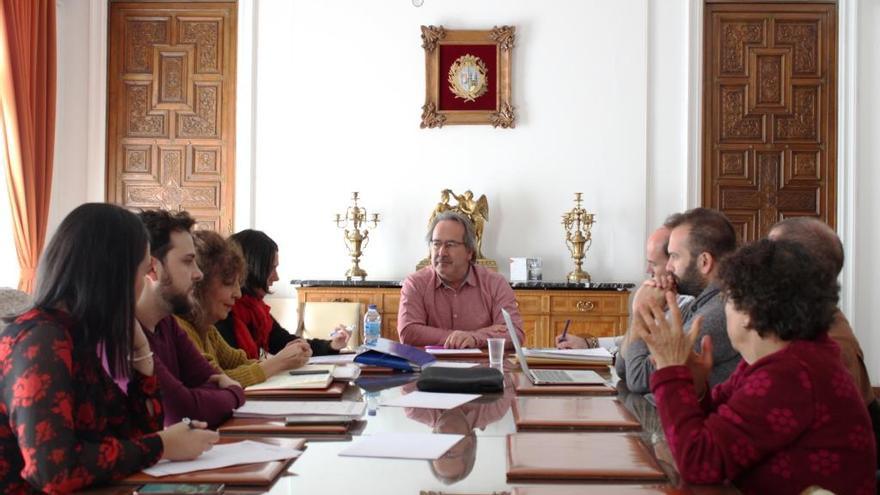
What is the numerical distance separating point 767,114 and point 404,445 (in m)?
5.60

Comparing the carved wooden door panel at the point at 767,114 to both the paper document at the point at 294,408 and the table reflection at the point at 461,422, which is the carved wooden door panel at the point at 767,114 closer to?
the table reflection at the point at 461,422

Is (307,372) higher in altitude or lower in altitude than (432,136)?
lower

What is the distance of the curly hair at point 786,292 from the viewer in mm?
1617

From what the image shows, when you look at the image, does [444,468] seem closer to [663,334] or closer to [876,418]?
[663,334]

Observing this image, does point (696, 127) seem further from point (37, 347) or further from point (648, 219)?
point (37, 347)

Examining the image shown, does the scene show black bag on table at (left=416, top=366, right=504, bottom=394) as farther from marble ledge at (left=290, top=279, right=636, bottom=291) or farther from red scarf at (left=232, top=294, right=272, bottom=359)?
marble ledge at (left=290, top=279, right=636, bottom=291)

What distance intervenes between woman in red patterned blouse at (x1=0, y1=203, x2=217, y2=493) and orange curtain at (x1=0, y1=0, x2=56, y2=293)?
4.20 meters

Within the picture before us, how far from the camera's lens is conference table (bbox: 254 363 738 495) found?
1438mm

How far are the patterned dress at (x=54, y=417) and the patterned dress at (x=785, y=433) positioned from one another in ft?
3.08

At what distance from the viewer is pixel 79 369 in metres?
1.53

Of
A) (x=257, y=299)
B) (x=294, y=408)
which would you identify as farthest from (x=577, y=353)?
(x=294, y=408)

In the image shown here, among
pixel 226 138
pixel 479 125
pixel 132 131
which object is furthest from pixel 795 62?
pixel 132 131

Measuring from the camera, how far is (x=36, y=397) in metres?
1.42

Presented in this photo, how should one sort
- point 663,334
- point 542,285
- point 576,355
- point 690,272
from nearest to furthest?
1. point 663,334
2. point 690,272
3. point 576,355
4. point 542,285
